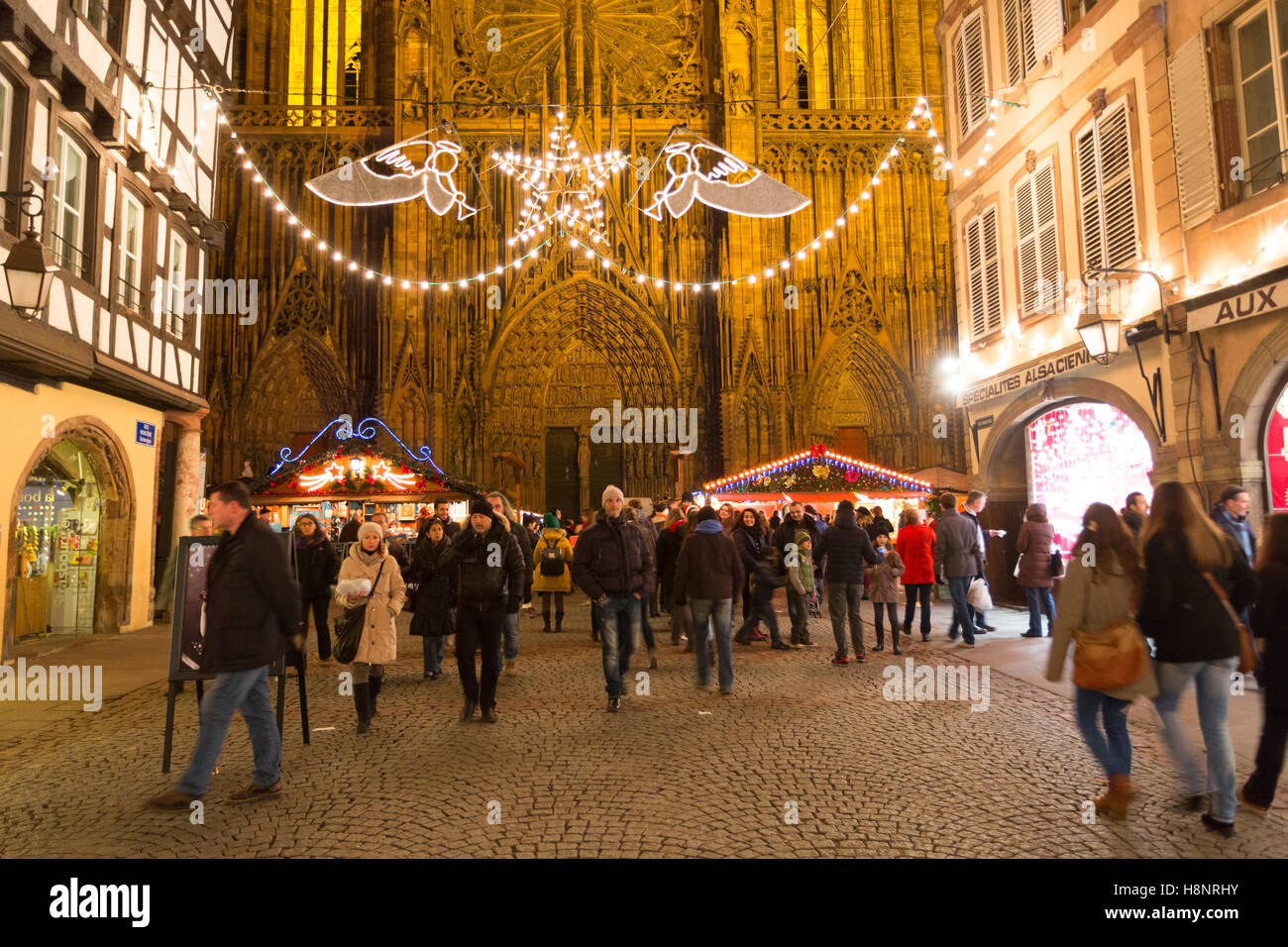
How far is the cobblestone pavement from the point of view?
10.4 ft

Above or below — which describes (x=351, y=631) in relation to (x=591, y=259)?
below

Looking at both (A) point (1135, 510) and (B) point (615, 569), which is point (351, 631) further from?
(A) point (1135, 510)

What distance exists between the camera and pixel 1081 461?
9.78 m

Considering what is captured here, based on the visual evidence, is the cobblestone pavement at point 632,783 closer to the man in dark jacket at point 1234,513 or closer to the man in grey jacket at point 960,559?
the man in dark jacket at point 1234,513

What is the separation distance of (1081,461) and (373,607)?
28.0ft

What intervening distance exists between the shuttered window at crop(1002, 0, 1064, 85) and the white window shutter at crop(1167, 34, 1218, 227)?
254 centimetres

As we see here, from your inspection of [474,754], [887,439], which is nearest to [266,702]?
[474,754]

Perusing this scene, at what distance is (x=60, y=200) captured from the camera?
8.02 metres

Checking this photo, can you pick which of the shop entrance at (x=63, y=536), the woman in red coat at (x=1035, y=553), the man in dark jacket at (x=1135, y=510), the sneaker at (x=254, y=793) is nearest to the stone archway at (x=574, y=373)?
the shop entrance at (x=63, y=536)

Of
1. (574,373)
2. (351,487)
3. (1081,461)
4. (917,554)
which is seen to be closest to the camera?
(917,554)

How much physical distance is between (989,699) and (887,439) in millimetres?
14817

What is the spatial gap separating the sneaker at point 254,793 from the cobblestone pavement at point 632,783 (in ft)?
0.21

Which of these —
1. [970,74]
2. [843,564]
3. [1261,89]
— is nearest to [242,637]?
[843,564]

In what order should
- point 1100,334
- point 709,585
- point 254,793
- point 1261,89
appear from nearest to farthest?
point 254,793, point 709,585, point 1261,89, point 1100,334
